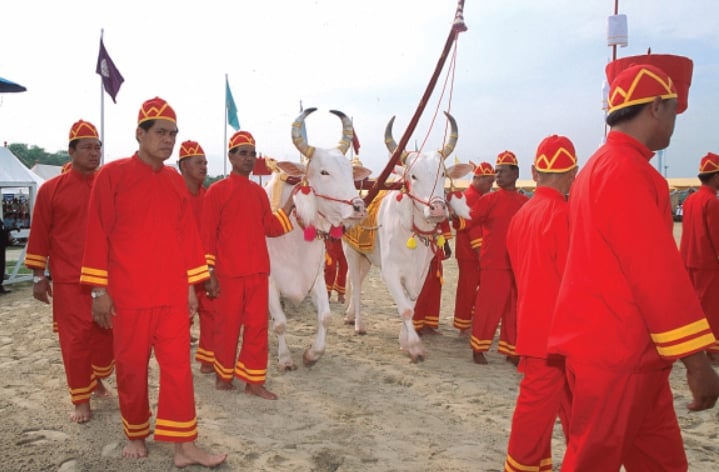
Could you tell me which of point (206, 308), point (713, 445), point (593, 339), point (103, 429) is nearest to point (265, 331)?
point (206, 308)

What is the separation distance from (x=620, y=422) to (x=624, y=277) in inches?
21.4

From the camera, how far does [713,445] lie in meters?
3.85

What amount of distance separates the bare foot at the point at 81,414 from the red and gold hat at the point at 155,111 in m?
2.25

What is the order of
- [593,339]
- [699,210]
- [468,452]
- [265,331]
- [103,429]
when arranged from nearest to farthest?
[593,339], [468,452], [103,429], [265,331], [699,210]

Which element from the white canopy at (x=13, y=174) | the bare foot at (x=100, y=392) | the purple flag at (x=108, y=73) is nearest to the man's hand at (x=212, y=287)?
the bare foot at (x=100, y=392)

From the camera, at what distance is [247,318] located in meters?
4.65

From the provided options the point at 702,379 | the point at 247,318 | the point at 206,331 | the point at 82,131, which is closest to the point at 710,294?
the point at 702,379

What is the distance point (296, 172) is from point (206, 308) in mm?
1601

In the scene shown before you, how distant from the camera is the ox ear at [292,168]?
17.6 ft

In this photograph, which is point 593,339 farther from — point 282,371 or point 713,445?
point 282,371

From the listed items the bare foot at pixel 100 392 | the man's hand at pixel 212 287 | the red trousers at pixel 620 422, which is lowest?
the bare foot at pixel 100 392

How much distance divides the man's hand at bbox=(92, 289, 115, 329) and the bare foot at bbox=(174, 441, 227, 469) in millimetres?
916

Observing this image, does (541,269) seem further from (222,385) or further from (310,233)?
(222,385)

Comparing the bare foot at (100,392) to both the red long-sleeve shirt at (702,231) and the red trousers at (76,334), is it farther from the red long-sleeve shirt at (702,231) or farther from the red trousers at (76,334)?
the red long-sleeve shirt at (702,231)
